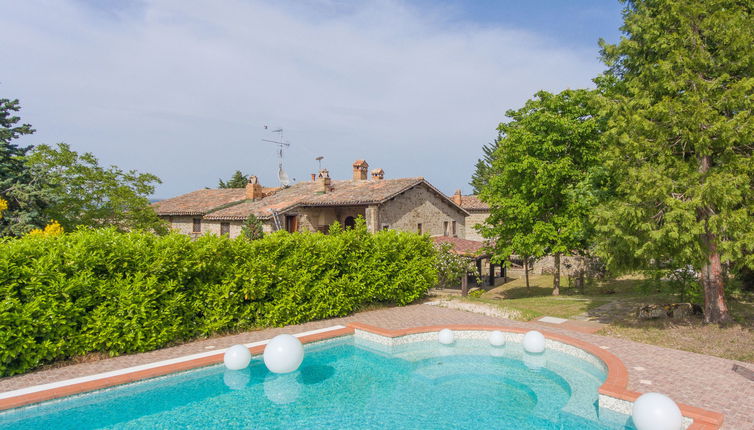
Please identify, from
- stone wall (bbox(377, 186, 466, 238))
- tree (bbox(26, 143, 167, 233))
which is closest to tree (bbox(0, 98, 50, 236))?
tree (bbox(26, 143, 167, 233))

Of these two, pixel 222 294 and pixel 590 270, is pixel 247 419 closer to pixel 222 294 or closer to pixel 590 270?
pixel 222 294

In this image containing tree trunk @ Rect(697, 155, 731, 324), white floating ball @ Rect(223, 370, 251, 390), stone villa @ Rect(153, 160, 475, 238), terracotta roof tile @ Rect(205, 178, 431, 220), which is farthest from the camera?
stone villa @ Rect(153, 160, 475, 238)

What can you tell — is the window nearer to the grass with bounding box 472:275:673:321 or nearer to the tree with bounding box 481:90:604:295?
the grass with bounding box 472:275:673:321

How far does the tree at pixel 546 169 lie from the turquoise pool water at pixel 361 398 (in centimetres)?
1116

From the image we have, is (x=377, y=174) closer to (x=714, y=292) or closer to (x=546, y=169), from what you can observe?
(x=546, y=169)

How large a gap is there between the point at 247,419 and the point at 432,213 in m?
26.9

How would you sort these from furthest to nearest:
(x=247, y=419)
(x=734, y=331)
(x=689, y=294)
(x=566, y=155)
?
(x=566, y=155), (x=689, y=294), (x=734, y=331), (x=247, y=419)

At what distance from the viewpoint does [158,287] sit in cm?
991

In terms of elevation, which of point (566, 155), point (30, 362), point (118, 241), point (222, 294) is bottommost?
point (30, 362)

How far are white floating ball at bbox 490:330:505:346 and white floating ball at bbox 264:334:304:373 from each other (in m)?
5.37

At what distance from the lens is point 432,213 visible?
3319cm

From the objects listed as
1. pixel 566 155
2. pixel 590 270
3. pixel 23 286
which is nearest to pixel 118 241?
pixel 23 286

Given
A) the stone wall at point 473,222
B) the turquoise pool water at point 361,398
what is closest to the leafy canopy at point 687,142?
the turquoise pool water at point 361,398

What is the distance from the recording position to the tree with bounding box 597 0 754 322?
31.6ft
